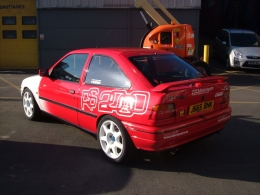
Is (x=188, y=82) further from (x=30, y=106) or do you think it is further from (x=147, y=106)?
(x=30, y=106)

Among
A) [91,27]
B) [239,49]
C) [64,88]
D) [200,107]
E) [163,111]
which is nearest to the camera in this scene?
[163,111]

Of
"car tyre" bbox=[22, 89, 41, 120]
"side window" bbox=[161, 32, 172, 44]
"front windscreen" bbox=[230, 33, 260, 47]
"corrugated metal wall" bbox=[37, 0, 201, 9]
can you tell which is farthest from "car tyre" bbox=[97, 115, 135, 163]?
"front windscreen" bbox=[230, 33, 260, 47]

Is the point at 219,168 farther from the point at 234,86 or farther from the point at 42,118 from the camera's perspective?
the point at 234,86

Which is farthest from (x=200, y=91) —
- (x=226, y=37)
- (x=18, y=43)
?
(x=18, y=43)

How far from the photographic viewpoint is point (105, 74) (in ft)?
16.6

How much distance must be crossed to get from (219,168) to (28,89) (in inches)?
156

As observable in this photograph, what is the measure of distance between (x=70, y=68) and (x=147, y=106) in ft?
6.59

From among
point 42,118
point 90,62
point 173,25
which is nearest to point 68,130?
point 42,118

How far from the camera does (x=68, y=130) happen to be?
6.33 meters

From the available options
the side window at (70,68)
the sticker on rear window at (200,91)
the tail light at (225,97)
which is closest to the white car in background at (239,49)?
the tail light at (225,97)

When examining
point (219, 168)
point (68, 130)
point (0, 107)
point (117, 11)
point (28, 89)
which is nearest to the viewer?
point (219, 168)

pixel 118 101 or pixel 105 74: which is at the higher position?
pixel 105 74

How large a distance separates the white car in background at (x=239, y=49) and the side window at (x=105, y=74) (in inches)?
393

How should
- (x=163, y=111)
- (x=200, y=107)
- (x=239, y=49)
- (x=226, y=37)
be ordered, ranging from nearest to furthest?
1. (x=163, y=111)
2. (x=200, y=107)
3. (x=239, y=49)
4. (x=226, y=37)
